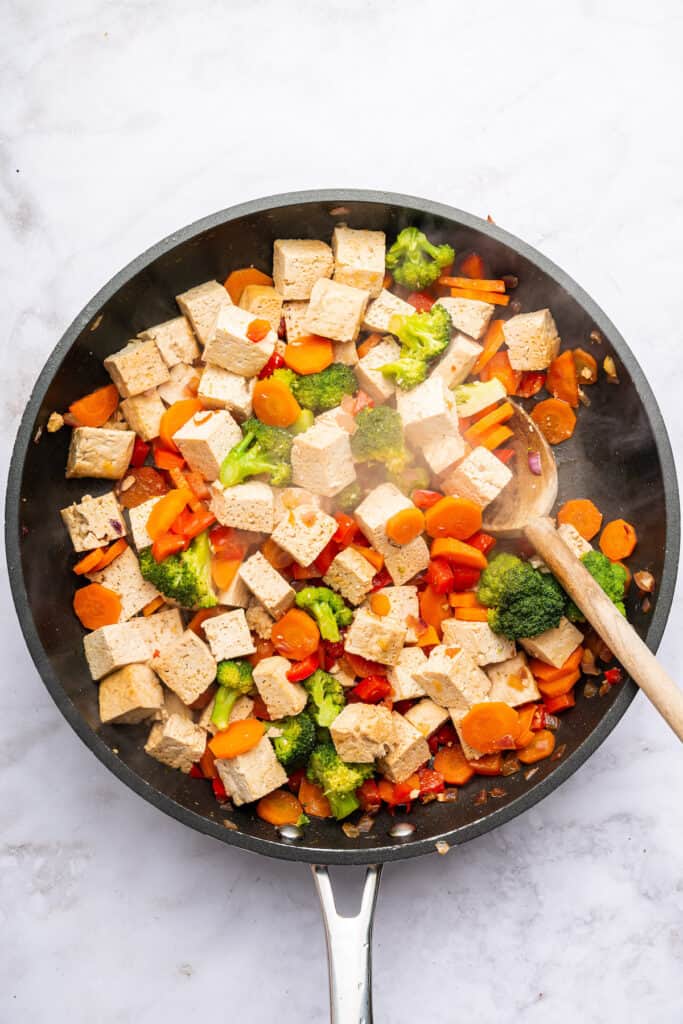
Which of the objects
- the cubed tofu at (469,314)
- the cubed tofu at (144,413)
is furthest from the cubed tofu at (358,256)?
the cubed tofu at (144,413)

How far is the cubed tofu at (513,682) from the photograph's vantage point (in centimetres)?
398

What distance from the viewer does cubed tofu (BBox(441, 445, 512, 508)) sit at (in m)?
3.97

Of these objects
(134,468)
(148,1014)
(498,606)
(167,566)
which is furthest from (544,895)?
(134,468)

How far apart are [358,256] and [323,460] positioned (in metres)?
0.93

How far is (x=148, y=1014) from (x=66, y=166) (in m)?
3.84

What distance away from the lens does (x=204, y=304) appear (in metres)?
4.00

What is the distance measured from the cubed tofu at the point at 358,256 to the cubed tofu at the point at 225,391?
2.07ft

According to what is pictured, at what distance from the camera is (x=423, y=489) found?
411 centimetres

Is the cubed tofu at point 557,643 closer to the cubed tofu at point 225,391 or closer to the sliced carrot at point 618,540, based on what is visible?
the sliced carrot at point 618,540

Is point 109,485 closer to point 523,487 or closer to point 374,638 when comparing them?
point 374,638

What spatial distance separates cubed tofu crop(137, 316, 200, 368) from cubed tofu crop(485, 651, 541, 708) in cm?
193

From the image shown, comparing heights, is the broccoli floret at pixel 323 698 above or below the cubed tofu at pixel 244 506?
below

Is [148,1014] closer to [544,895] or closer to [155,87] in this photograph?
[544,895]

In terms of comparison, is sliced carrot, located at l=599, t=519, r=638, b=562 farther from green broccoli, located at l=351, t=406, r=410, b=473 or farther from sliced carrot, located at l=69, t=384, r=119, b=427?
sliced carrot, located at l=69, t=384, r=119, b=427
